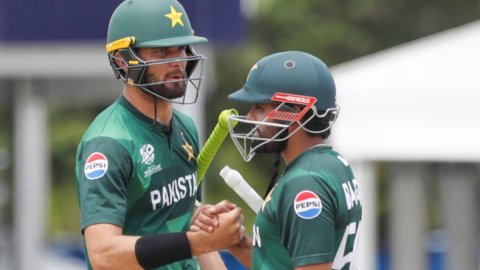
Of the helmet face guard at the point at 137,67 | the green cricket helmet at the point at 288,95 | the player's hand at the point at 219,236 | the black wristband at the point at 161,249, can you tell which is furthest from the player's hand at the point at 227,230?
the helmet face guard at the point at 137,67

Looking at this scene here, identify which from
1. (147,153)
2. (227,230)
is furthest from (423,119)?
(227,230)

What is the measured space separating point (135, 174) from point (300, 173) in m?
0.67

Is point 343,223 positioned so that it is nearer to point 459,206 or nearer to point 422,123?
point 422,123

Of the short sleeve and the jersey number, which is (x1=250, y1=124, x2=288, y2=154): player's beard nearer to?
the jersey number

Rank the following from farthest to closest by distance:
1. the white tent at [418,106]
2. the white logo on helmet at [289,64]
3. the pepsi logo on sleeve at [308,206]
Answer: the white tent at [418,106] < the white logo on helmet at [289,64] < the pepsi logo on sleeve at [308,206]

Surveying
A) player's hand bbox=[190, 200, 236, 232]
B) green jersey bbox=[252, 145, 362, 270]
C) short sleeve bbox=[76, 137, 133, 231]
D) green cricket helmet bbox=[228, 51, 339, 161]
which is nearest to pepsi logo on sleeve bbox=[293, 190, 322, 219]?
green jersey bbox=[252, 145, 362, 270]

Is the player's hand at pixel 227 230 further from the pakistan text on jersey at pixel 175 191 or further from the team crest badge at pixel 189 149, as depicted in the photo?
the team crest badge at pixel 189 149

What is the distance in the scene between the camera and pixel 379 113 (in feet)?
32.3

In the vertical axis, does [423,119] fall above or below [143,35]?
above

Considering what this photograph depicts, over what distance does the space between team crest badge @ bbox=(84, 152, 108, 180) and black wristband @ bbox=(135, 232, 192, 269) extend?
0.26m

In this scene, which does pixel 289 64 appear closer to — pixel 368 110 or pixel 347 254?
pixel 347 254

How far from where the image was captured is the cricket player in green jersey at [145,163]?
4918mm

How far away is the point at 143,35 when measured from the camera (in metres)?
5.20

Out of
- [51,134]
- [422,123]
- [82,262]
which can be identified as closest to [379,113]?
[422,123]
